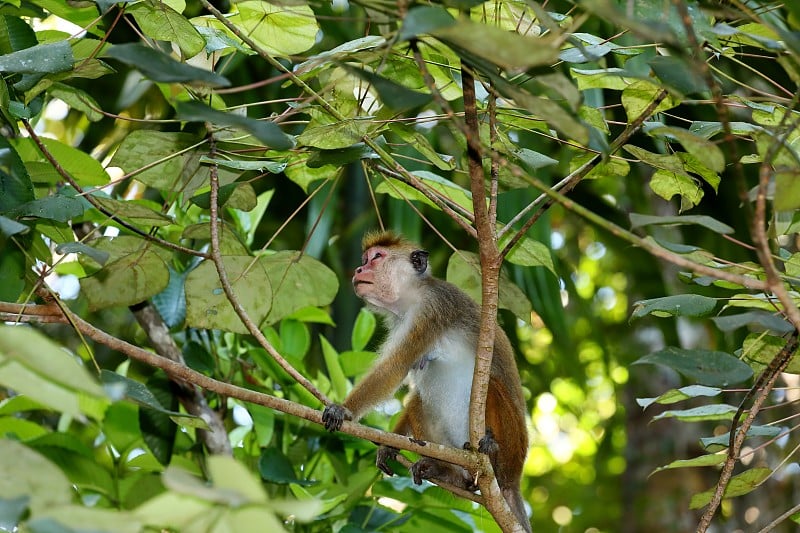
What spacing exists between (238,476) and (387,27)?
1059 millimetres

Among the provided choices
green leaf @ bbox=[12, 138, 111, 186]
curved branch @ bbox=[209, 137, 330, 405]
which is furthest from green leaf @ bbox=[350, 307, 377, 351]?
curved branch @ bbox=[209, 137, 330, 405]

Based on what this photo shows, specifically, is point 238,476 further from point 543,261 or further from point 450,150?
point 450,150

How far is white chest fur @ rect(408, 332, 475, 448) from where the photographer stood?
11.0 feet

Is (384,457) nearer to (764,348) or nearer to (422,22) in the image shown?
(764,348)

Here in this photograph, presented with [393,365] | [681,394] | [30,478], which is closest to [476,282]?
[393,365]

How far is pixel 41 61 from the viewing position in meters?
1.68

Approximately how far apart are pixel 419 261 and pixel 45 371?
9.31 feet

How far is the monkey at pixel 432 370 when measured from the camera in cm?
302

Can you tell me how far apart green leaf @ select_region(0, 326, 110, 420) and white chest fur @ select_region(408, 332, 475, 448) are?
246 cm

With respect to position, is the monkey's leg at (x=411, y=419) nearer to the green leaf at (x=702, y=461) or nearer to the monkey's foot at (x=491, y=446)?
the monkey's foot at (x=491, y=446)

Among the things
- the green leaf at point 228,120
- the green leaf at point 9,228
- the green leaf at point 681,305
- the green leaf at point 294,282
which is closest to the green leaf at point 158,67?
the green leaf at point 228,120

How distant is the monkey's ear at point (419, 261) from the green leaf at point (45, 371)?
9.05ft

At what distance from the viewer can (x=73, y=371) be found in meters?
0.89

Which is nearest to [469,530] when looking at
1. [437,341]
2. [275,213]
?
[437,341]
